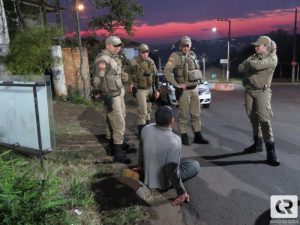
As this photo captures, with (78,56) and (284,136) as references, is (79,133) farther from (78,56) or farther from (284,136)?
(78,56)

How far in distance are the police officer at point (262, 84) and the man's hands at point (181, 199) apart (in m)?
1.91

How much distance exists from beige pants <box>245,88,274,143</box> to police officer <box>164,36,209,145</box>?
1.05 m

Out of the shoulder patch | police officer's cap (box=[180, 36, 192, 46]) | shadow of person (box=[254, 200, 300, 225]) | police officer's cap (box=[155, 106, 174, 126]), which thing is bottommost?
shadow of person (box=[254, 200, 300, 225])

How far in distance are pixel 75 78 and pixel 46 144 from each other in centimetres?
863

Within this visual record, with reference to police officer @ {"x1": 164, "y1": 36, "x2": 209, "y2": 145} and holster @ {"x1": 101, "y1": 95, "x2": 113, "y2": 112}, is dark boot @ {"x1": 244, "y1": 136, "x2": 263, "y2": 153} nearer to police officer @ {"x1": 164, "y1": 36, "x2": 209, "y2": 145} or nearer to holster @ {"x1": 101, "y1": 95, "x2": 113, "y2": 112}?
police officer @ {"x1": 164, "y1": 36, "x2": 209, "y2": 145}

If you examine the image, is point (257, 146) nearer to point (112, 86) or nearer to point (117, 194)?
point (112, 86)

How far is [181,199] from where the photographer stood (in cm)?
383

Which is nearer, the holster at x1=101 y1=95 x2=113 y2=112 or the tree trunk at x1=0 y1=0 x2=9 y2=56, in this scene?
the holster at x1=101 y1=95 x2=113 y2=112

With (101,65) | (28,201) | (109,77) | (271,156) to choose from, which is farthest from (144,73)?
(28,201)

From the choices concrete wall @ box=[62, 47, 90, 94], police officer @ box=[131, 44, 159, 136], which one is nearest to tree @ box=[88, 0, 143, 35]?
concrete wall @ box=[62, 47, 90, 94]

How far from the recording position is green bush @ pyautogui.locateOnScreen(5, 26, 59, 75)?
800 cm

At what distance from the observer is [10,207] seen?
2.98 meters

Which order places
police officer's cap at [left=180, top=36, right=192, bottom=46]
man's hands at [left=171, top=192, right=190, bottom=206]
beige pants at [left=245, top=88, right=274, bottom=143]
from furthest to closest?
police officer's cap at [left=180, top=36, right=192, bottom=46] < beige pants at [left=245, top=88, right=274, bottom=143] < man's hands at [left=171, top=192, right=190, bottom=206]

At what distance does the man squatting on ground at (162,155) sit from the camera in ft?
12.4
